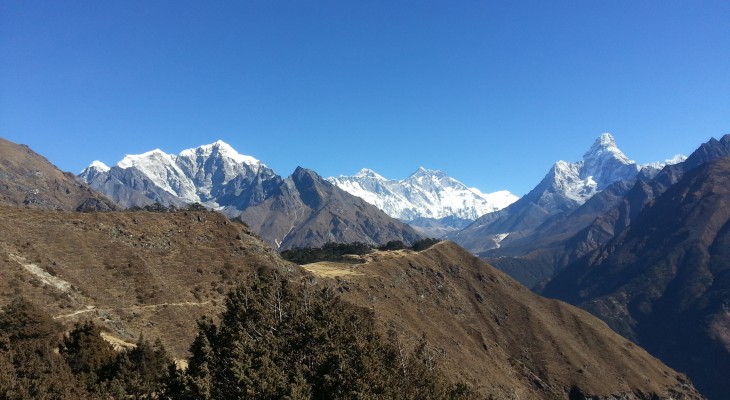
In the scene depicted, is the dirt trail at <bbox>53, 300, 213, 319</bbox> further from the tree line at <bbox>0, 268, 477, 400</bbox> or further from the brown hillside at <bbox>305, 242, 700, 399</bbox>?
the brown hillside at <bbox>305, 242, 700, 399</bbox>

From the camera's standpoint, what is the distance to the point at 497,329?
15725 cm

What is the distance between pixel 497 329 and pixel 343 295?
66695 mm

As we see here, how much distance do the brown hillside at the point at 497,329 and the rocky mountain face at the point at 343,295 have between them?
46cm

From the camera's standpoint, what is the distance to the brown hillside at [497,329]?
401ft

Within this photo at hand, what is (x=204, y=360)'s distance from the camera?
142 ft

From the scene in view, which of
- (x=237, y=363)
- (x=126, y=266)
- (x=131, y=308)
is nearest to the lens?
(x=237, y=363)

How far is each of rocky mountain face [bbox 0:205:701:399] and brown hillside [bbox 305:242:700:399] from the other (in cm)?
46

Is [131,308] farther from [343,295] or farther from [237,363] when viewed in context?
[343,295]

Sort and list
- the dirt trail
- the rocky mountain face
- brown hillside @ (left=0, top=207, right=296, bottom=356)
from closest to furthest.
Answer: the dirt trail, brown hillside @ (left=0, top=207, right=296, bottom=356), the rocky mountain face

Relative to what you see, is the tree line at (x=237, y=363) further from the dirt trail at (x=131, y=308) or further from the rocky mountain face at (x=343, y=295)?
the rocky mountain face at (x=343, y=295)

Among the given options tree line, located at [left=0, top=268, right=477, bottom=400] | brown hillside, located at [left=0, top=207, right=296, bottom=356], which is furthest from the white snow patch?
tree line, located at [left=0, top=268, right=477, bottom=400]

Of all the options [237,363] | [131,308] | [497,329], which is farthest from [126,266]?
[497,329]

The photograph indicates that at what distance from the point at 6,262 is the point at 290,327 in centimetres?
4760

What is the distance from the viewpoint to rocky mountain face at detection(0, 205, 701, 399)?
70062mm
